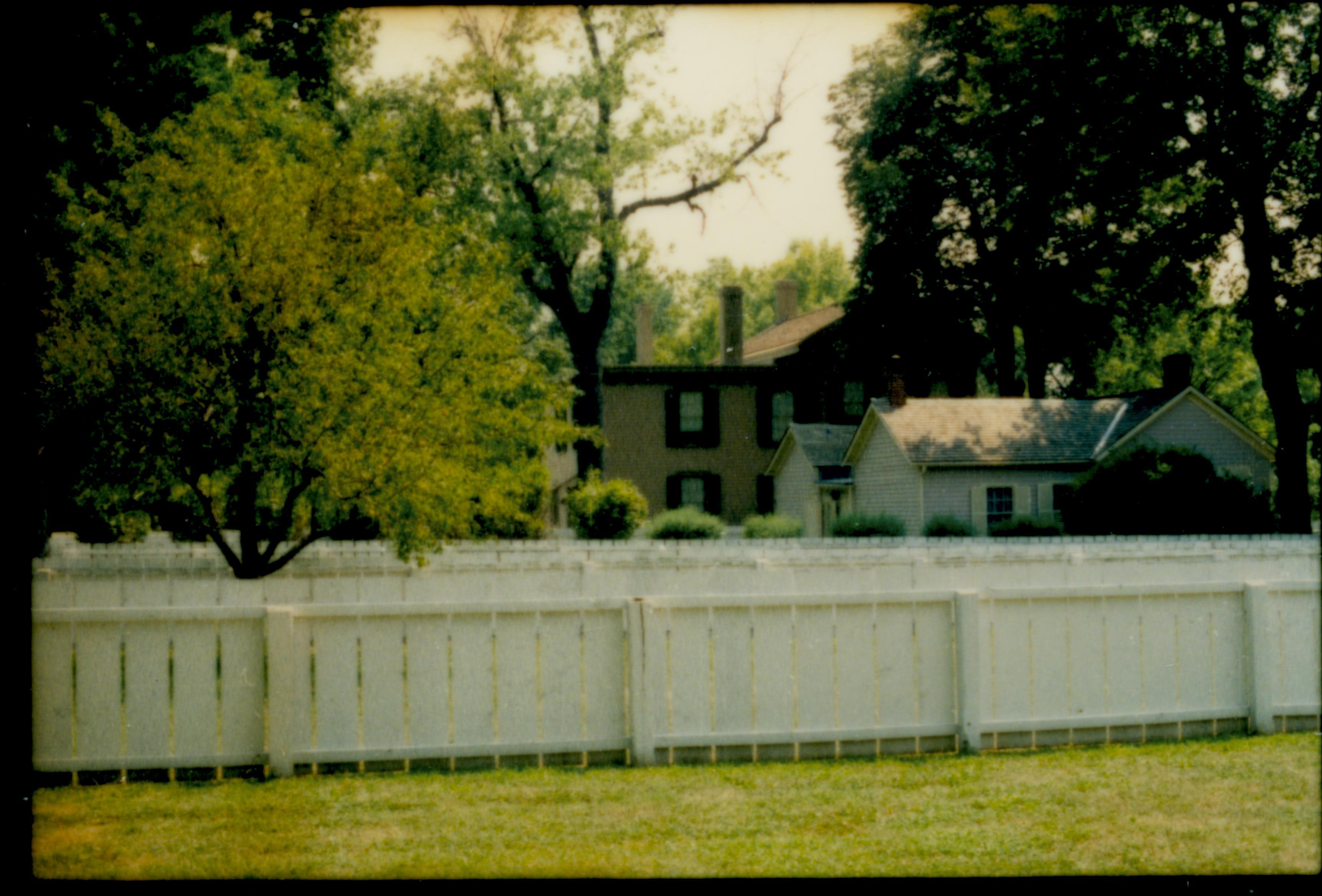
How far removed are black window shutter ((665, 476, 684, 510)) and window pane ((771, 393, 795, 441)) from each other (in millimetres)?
3692

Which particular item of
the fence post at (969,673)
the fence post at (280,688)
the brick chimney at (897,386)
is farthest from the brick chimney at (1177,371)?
the fence post at (280,688)

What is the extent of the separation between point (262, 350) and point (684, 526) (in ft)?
52.0

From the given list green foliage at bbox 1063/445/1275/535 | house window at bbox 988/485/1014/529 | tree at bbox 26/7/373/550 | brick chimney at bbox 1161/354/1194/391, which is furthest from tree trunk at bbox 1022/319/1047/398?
tree at bbox 26/7/373/550

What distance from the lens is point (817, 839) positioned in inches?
206

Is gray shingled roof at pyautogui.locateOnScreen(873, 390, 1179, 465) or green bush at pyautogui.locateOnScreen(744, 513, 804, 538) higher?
gray shingled roof at pyautogui.locateOnScreen(873, 390, 1179, 465)

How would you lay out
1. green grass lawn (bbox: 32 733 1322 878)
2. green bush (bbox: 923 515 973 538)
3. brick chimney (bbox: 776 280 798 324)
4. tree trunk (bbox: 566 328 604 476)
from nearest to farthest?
green grass lawn (bbox: 32 733 1322 878) < green bush (bbox: 923 515 973 538) < tree trunk (bbox: 566 328 604 476) < brick chimney (bbox: 776 280 798 324)

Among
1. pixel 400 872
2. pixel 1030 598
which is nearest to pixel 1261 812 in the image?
pixel 1030 598

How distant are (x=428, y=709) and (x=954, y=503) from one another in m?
24.5

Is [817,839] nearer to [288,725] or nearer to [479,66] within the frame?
[288,725]

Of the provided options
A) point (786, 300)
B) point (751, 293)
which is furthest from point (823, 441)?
point (751, 293)

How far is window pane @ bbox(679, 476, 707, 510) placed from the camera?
3700 centimetres

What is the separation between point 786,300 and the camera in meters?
42.4

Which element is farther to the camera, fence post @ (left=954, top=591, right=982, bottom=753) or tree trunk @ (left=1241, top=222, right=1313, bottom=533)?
tree trunk @ (left=1241, top=222, right=1313, bottom=533)

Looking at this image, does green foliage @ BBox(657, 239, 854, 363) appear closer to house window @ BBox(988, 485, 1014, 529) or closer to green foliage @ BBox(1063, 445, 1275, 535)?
house window @ BBox(988, 485, 1014, 529)
